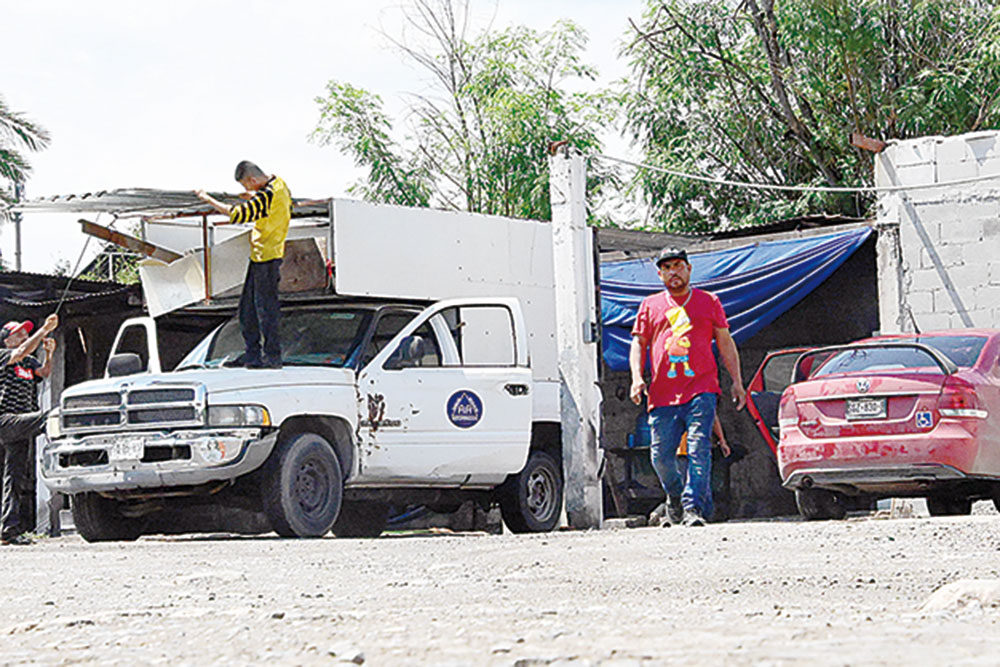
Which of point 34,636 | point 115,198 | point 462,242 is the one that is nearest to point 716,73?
point 462,242

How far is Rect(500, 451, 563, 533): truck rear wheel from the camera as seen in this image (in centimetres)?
1276

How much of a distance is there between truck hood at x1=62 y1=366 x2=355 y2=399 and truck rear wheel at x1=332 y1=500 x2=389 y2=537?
2082 millimetres

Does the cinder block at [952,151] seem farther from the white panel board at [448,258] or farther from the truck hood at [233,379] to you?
the truck hood at [233,379]

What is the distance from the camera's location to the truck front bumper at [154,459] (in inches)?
417

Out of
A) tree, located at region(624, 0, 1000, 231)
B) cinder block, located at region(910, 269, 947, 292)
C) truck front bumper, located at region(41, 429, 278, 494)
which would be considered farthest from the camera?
tree, located at region(624, 0, 1000, 231)

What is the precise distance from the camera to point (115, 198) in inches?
491

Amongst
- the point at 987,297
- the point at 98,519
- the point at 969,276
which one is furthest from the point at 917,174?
the point at 98,519

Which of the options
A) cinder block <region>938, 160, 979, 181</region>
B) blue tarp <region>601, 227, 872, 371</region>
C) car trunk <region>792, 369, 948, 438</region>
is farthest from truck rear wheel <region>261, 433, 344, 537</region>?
cinder block <region>938, 160, 979, 181</region>

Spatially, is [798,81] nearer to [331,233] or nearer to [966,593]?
[331,233]

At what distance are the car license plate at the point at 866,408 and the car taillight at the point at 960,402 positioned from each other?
1.44 feet

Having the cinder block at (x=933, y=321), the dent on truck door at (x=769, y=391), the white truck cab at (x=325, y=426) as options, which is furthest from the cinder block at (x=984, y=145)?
the white truck cab at (x=325, y=426)

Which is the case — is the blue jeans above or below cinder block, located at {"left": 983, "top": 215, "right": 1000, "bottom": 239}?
below

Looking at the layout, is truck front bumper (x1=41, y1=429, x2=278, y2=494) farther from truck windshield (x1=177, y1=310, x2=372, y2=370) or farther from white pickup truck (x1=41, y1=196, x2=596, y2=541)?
truck windshield (x1=177, y1=310, x2=372, y2=370)

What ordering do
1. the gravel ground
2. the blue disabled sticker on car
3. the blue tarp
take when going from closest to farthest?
1. the gravel ground
2. the blue disabled sticker on car
3. the blue tarp
